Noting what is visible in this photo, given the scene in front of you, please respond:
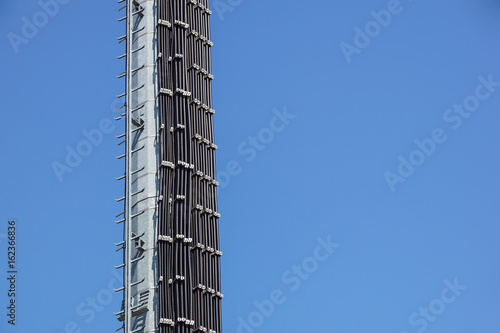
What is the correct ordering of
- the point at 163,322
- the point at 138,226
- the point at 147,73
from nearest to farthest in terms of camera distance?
1. the point at 163,322
2. the point at 138,226
3. the point at 147,73

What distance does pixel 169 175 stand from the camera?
83.3m

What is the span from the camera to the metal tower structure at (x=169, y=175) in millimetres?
79500

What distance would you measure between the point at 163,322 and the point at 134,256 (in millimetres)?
7142

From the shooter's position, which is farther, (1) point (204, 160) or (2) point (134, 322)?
(1) point (204, 160)

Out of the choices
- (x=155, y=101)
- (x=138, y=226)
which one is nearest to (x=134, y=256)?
(x=138, y=226)

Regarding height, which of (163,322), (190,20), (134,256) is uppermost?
(190,20)

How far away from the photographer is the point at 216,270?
82812 mm

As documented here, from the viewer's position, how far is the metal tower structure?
7950 centimetres

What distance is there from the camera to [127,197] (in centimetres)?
8356

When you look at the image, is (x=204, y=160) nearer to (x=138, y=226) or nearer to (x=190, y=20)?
(x=138, y=226)

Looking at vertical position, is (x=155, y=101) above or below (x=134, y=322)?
above

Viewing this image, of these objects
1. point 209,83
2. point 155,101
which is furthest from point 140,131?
point 209,83

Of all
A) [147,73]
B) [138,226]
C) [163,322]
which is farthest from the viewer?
[147,73]

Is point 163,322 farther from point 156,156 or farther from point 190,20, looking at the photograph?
point 190,20
